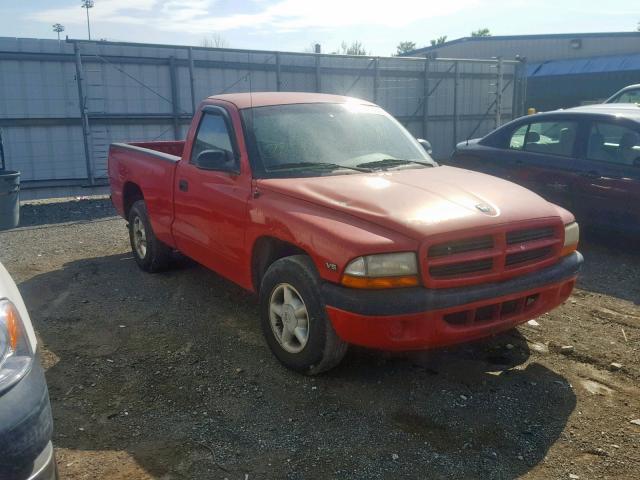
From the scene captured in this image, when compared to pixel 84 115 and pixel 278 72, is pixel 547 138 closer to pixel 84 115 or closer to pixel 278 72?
pixel 278 72

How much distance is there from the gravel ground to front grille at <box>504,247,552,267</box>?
0.78 metres

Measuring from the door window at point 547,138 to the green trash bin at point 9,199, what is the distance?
7.19 m

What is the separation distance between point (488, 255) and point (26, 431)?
8.46ft

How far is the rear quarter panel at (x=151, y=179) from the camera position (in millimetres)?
5684

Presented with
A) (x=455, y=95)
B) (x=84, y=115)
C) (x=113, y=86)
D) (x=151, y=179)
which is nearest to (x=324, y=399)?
(x=151, y=179)

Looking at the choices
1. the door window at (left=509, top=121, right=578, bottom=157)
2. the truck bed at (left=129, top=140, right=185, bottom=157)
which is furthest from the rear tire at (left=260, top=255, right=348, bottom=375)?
the door window at (left=509, top=121, right=578, bottom=157)

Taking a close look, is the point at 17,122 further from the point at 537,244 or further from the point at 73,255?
the point at 537,244

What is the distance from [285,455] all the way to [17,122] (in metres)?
10.7

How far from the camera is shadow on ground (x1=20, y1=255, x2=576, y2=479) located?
317 cm

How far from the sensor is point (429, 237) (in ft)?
11.4

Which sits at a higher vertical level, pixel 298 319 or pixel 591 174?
pixel 591 174

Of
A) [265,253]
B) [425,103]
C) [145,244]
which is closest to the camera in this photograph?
[265,253]

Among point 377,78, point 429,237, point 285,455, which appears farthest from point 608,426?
point 377,78

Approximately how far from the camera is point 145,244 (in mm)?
6496
